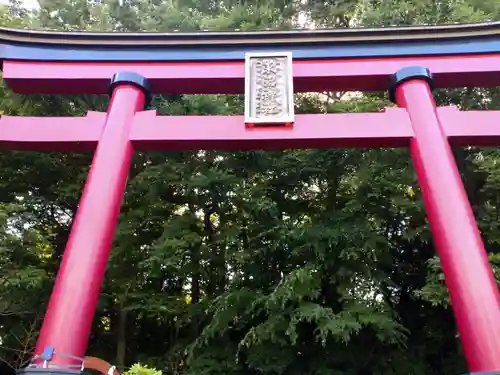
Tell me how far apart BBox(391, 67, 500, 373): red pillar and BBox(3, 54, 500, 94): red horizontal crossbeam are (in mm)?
253

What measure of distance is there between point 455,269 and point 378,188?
7.35ft

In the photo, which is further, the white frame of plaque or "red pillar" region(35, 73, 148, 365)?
the white frame of plaque

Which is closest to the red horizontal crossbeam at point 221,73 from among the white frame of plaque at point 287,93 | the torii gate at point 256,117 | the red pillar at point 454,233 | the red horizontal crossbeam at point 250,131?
the torii gate at point 256,117

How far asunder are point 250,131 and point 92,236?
1664 mm

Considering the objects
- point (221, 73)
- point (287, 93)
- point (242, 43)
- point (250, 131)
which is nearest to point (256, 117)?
point (250, 131)

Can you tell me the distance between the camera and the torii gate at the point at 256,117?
3.59 meters

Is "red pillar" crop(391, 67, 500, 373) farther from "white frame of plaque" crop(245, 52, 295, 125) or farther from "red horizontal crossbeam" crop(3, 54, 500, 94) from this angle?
"white frame of plaque" crop(245, 52, 295, 125)

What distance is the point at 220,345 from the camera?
573 cm

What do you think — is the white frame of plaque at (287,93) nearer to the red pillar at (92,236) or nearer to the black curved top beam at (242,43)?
the black curved top beam at (242,43)

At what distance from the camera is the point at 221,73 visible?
5.00 meters

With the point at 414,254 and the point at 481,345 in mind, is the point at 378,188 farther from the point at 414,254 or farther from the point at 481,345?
the point at 481,345

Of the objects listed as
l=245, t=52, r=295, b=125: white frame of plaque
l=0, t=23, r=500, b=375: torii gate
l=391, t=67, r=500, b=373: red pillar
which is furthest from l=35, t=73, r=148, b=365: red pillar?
l=391, t=67, r=500, b=373: red pillar

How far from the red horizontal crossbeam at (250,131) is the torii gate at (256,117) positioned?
0.01 m

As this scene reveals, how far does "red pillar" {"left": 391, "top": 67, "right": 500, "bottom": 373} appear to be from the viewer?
3.36 m
